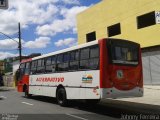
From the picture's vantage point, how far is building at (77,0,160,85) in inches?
1021

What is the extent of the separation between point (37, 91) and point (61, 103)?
4.46 meters

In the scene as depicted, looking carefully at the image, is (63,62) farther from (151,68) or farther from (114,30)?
(114,30)

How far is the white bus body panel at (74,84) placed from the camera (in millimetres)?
14578

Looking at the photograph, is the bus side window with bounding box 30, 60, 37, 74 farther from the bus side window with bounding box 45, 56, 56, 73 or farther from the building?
the building

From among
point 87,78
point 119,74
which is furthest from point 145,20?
point 119,74

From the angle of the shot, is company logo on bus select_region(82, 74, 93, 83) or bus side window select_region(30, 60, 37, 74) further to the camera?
bus side window select_region(30, 60, 37, 74)

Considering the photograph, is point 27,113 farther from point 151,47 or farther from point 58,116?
point 151,47

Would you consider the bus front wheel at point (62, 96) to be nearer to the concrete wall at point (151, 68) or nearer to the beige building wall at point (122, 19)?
the beige building wall at point (122, 19)

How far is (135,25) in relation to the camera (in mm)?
27719

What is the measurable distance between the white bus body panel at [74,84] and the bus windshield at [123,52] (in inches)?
40.0

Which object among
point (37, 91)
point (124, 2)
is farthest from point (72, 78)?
point (124, 2)

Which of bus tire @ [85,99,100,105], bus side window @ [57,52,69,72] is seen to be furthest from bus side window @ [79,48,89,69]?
bus tire @ [85,99,100,105]

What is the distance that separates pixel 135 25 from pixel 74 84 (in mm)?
12611

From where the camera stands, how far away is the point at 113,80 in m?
14.3
